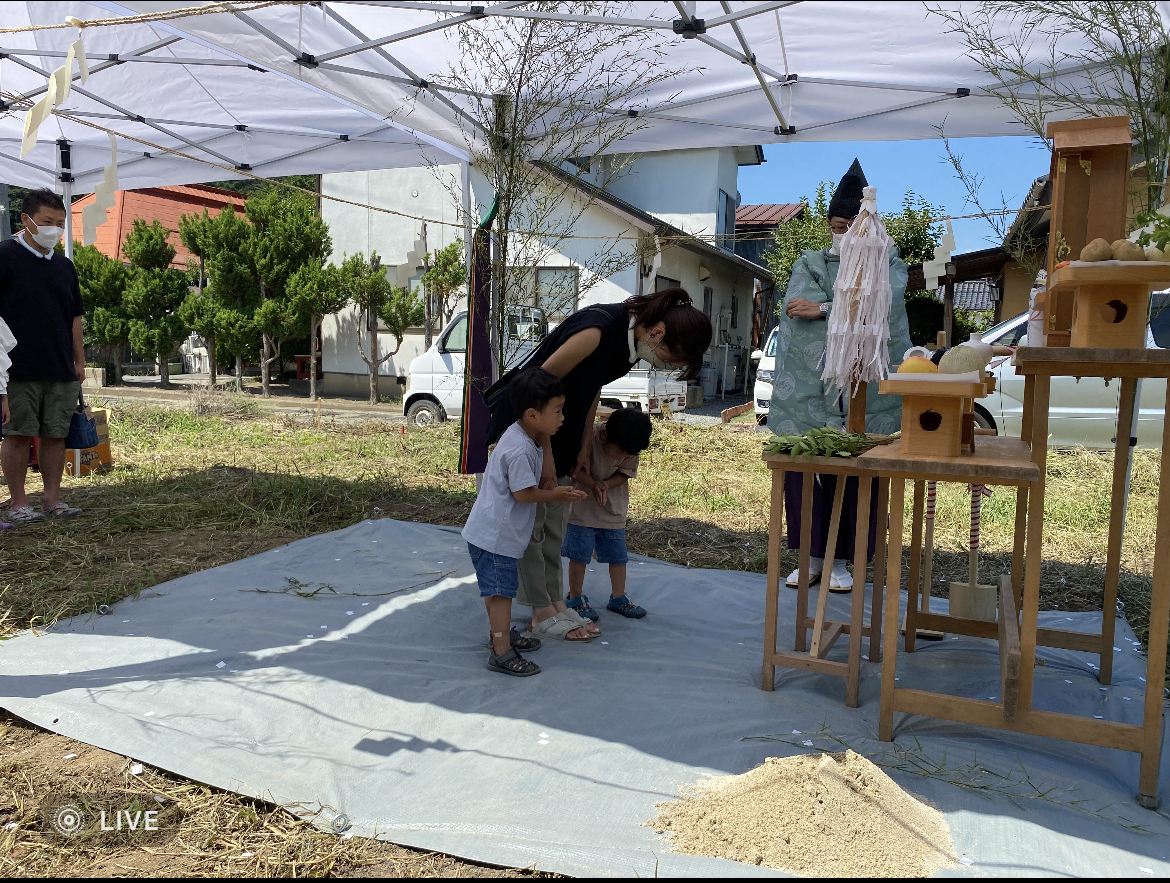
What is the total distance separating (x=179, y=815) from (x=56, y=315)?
12.0 ft

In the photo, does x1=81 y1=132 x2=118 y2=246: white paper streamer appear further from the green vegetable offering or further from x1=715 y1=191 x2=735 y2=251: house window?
x1=715 y1=191 x2=735 y2=251: house window

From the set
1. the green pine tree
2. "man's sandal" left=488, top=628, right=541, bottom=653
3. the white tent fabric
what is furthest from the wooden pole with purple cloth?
the green pine tree

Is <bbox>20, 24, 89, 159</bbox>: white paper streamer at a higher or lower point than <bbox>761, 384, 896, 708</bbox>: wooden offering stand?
higher

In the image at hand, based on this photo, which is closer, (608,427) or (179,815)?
(179,815)

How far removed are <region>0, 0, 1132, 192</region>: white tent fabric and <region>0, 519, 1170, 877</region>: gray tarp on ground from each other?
2.69 meters

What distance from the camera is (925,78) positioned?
4.51 metres

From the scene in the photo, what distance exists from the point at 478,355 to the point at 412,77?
1704mm

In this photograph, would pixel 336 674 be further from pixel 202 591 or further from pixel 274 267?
pixel 274 267

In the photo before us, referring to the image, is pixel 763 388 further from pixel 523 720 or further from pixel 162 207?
pixel 162 207

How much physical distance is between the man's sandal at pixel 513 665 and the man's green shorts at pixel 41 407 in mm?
3382

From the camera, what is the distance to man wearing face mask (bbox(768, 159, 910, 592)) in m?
3.37

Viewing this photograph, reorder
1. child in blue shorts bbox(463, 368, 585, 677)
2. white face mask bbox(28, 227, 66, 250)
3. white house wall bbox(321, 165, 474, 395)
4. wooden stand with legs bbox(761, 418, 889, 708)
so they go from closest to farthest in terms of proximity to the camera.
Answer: wooden stand with legs bbox(761, 418, 889, 708)
child in blue shorts bbox(463, 368, 585, 677)
white face mask bbox(28, 227, 66, 250)
white house wall bbox(321, 165, 474, 395)

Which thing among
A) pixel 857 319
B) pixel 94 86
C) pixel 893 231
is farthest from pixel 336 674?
pixel 893 231

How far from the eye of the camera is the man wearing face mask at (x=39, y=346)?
4473 millimetres
